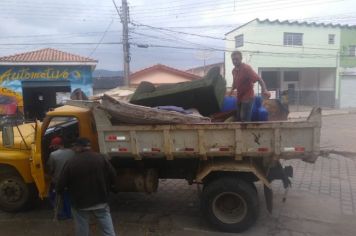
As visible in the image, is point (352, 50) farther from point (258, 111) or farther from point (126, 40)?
point (258, 111)

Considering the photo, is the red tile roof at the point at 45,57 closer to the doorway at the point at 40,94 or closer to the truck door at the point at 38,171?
the doorway at the point at 40,94

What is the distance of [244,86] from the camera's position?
6805 millimetres

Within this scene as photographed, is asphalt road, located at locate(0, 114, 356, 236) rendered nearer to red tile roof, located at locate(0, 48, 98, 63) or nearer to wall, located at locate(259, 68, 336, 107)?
red tile roof, located at locate(0, 48, 98, 63)

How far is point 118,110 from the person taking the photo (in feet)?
20.0

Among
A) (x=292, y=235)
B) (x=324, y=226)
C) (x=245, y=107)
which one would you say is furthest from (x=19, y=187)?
(x=324, y=226)

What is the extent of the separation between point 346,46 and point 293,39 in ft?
17.8

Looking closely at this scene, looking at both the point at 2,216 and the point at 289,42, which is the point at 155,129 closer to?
the point at 2,216

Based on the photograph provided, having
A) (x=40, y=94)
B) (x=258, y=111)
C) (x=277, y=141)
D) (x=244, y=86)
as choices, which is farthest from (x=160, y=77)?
(x=277, y=141)

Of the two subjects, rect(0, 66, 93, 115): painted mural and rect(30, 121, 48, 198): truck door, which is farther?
rect(0, 66, 93, 115): painted mural

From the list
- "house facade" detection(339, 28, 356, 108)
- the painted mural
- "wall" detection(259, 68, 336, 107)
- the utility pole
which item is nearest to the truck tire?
the painted mural

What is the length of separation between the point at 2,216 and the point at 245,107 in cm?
432

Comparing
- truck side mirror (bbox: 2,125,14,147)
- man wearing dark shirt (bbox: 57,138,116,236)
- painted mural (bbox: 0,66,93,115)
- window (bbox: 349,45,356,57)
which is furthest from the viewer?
window (bbox: 349,45,356,57)

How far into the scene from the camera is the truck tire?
611 cm

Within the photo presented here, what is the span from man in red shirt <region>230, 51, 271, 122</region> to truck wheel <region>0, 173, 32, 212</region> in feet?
11.9
